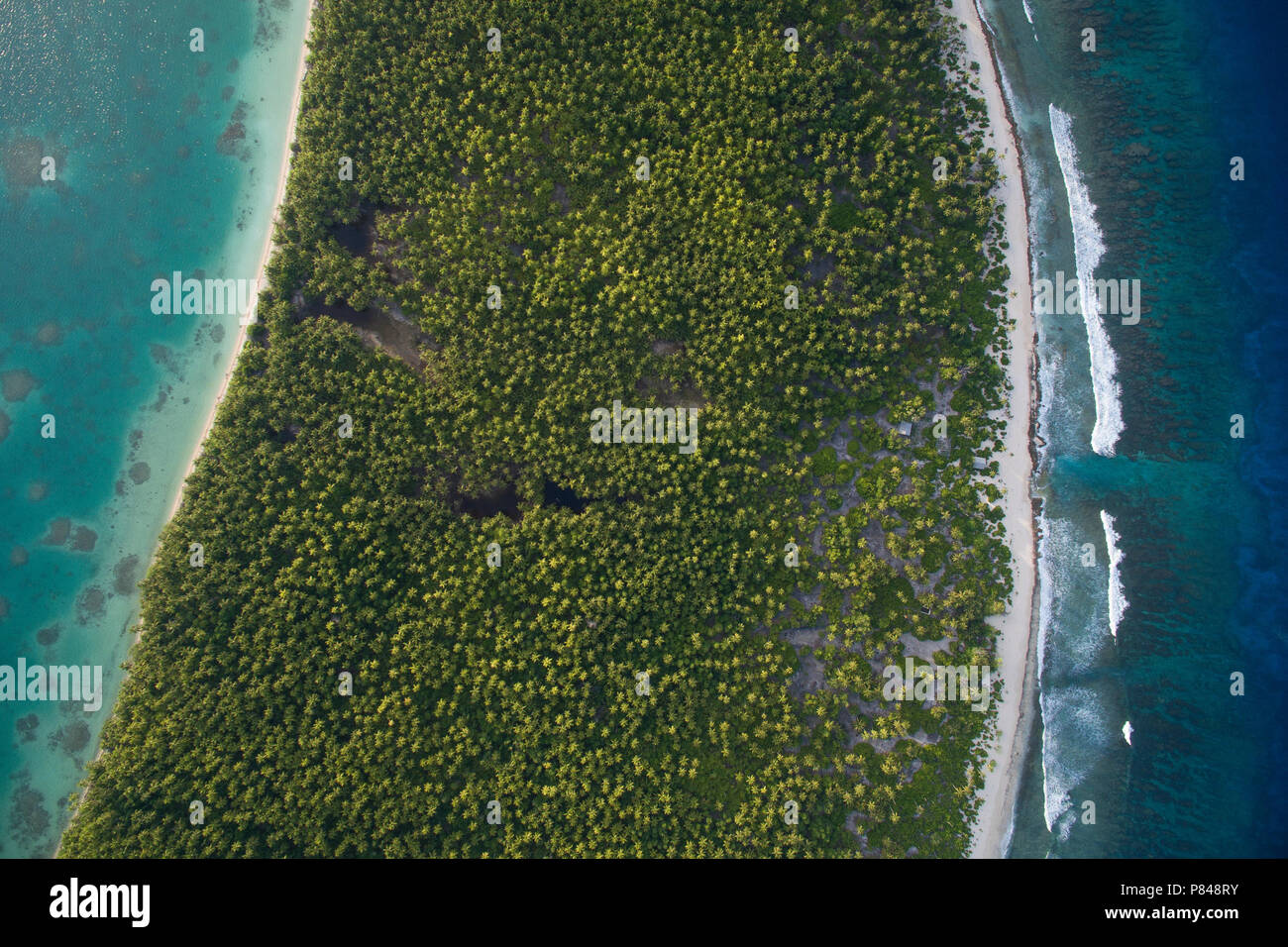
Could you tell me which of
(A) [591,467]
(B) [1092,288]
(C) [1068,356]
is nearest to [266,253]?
(A) [591,467]

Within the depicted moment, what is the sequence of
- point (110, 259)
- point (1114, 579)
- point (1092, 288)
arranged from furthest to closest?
point (1092, 288), point (110, 259), point (1114, 579)

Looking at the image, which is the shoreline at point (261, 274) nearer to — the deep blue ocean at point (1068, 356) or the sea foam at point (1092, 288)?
the deep blue ocean at point (1068, 356)

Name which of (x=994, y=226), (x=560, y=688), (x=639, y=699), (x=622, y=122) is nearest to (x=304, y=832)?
(x=560, y=688)

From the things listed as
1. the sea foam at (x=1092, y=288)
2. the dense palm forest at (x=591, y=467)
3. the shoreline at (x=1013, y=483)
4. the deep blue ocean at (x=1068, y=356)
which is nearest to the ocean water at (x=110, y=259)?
the deep blue ocean at (x=1068, y=356)

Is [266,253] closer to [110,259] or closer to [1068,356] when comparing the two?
[110,259]

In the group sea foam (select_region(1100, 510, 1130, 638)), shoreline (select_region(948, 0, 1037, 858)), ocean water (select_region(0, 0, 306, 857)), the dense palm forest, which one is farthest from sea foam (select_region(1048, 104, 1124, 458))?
ocean water (select_region(0, 0, 306, 857))

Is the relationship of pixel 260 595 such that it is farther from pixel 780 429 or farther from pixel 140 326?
pixel 780 429
